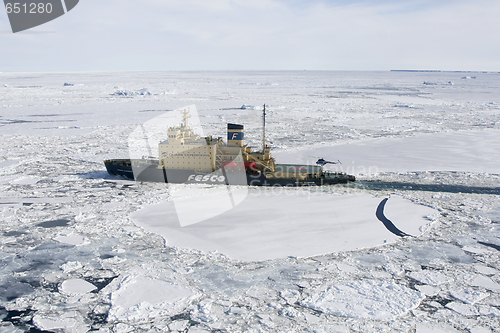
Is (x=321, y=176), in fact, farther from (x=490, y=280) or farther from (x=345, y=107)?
(x=345, y=107)

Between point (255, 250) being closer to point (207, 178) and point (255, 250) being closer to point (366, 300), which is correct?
point (366, 300)

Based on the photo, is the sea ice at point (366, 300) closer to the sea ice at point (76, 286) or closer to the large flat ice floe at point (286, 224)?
the large flat ice floe at point (286, 224)

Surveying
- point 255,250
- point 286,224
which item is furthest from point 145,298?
point 286,224

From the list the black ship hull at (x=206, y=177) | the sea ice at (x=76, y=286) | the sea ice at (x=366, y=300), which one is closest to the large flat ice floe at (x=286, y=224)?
the black ship hull at (x=206, y=177)

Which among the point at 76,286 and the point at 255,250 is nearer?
the point at 76,286

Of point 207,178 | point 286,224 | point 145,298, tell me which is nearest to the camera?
point 145,298

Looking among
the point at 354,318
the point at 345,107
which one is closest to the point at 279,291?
the point at 354,318

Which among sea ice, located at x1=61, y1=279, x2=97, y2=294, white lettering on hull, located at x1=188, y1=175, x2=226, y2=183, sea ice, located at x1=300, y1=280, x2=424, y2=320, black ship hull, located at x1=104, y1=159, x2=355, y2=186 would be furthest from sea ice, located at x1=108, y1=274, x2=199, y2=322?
black ship hull, located at x1=104, y1=159, x2=355, y2=186
